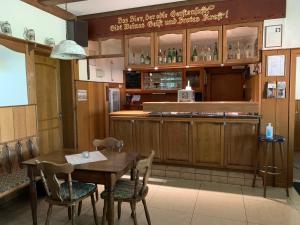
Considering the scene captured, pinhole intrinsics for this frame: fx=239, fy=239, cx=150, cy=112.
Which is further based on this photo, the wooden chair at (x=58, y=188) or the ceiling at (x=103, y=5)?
the ceiling at (x=103, y=5)

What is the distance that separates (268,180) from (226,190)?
69 centimetres

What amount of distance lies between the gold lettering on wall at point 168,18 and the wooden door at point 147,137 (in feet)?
5.49

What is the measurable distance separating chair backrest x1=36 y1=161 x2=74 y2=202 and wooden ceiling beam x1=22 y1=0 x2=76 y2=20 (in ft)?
8.65

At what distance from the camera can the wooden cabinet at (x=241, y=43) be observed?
3.64 m

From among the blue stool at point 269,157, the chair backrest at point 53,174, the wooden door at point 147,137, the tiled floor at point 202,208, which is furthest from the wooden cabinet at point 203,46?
the chair backrest at point 53,174

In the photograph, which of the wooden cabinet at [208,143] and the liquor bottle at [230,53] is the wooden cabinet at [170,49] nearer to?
the liquor bottle at [230,53]

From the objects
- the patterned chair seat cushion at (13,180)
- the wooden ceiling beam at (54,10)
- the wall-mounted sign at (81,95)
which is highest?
the wooden ceiling beam at (54,10)

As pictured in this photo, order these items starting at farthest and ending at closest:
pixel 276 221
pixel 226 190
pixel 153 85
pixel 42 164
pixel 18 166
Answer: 1. pixel 153 85
2. pixel 226 190
3. pixel 18 166
4. pixel 276 221
5. pixel 42 164

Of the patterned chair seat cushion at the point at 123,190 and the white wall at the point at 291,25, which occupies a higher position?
the white wall at the point at 291,25

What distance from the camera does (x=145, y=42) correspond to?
4.30m

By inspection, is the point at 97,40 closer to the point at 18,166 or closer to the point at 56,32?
the point at 56,32

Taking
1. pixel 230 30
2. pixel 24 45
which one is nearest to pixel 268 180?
pixel 230 30

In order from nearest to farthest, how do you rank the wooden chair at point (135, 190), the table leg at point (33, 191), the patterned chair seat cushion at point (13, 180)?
1. the wooden chair at point (135, 190)
2. the table leg at point (33, 191)
3. the patterned chair seat cushion at point (13, 180)

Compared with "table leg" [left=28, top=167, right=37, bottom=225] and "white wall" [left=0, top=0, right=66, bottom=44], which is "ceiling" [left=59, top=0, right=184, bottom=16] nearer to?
"white wall" [left=0, top=0, right=66, bottom=44]
